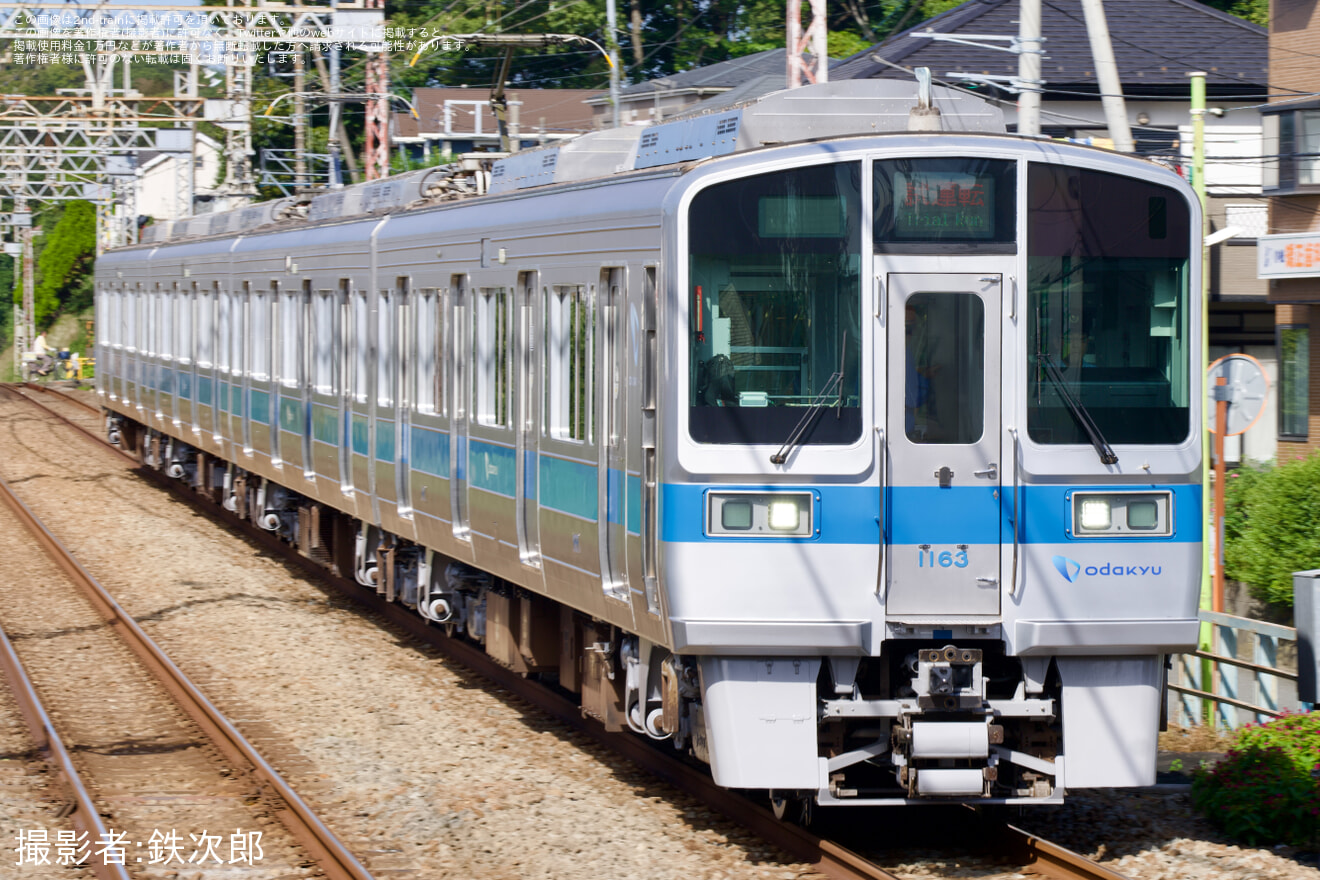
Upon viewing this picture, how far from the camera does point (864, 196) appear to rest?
6871 mm

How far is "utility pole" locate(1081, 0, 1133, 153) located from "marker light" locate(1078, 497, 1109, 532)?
407 centimetres

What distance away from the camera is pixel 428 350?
11062mm

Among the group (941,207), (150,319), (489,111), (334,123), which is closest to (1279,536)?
(941,207)

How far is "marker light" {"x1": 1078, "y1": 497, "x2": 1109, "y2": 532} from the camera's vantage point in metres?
6.89

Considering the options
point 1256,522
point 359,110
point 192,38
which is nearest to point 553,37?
point 1256,522

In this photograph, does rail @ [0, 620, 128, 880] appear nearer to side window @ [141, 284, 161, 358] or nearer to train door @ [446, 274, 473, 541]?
train door @ [446, 274, 473, 541]

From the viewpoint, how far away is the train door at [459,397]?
10.3m

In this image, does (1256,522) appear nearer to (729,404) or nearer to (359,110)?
(729,404)

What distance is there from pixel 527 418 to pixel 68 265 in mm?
61921

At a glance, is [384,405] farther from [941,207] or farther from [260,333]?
[941,207]

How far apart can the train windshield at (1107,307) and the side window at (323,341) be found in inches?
303

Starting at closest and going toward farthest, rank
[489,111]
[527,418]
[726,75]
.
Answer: [527,418]
[726,75]
[489,111]

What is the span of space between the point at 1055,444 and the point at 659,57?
4614 cm

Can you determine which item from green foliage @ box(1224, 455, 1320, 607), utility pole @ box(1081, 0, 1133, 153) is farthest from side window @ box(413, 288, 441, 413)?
green foliage @ box(1224, 455, 1320, 607)
